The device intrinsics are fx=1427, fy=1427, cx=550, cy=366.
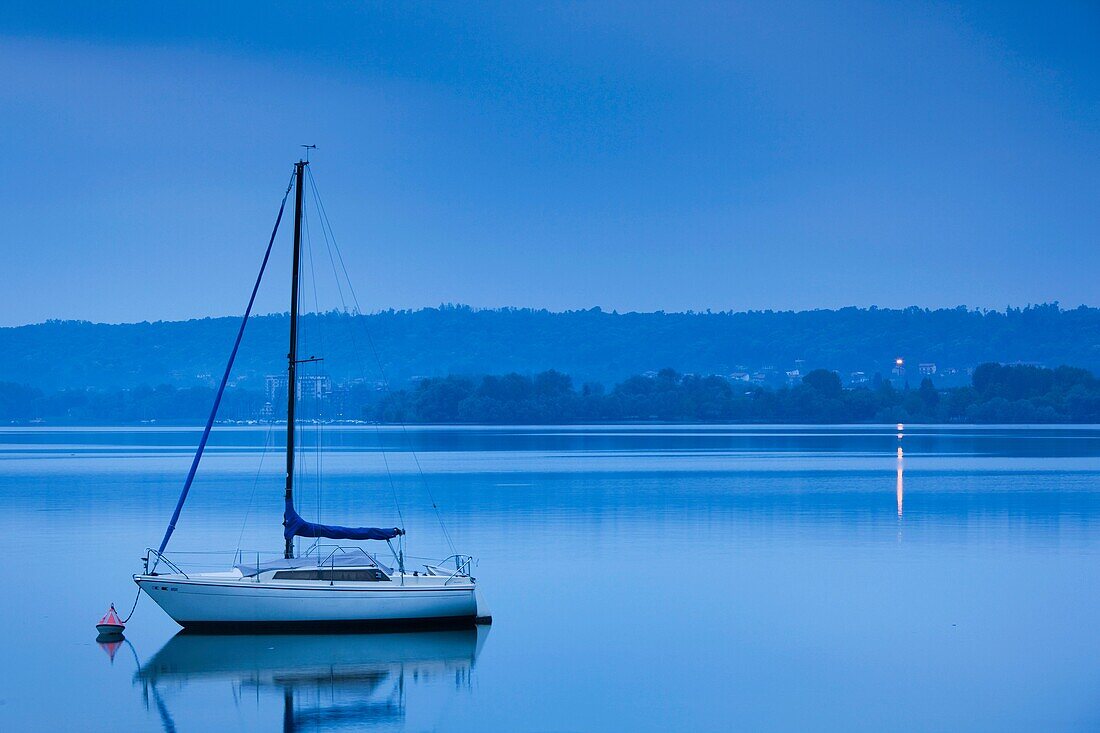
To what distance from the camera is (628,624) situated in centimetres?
2580

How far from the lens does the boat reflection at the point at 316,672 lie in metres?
19.7

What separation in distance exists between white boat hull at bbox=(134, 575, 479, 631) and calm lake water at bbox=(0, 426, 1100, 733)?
1.15ft

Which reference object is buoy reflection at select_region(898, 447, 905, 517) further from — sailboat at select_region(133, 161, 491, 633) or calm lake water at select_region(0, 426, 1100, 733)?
sailboat at select_region(133, 161, 491, 633)

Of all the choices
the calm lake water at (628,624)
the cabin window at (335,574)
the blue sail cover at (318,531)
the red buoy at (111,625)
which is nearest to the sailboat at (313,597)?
the cabin window at (335,574)

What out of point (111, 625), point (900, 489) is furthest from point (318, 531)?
point (900, 489)

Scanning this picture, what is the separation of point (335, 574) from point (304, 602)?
0.68 m

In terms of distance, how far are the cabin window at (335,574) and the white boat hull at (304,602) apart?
20 centimetres

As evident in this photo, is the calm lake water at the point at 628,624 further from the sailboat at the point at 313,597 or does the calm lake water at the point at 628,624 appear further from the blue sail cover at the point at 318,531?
the blue sail cover at the point at 318,531

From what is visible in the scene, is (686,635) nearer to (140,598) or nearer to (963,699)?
(963,699)

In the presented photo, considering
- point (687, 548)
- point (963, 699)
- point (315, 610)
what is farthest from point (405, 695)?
point (687, 548)

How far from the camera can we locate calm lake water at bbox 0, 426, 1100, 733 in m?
19.6

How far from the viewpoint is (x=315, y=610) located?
23641 mm

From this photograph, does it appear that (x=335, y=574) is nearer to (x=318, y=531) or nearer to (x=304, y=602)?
(x=304, y=602)

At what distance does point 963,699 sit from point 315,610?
10.4m
